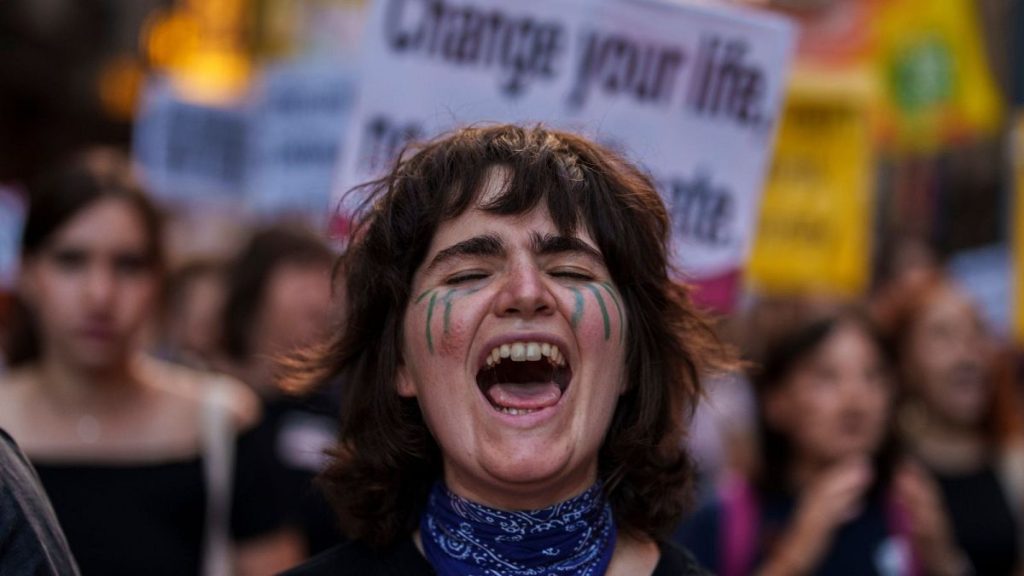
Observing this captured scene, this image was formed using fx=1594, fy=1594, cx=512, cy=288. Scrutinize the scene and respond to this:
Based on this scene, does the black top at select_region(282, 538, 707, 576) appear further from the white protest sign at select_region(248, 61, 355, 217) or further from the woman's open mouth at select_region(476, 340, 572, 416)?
the white protest sign at select_region(248, 61, 355, 217)

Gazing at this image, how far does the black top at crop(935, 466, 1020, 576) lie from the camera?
544cm

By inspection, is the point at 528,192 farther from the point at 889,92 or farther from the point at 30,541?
the point at 889,92

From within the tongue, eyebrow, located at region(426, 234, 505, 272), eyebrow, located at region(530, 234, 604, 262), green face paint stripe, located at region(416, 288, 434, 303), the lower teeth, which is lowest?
the lower teeth

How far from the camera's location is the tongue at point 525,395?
2.53 metres

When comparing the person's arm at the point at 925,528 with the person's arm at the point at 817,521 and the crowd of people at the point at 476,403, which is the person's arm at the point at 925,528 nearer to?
the crowd of people at the point at 476,403

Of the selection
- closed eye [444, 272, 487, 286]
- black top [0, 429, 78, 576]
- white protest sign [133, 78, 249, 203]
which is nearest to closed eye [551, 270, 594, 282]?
closed eye [444, 272, 487, 286]

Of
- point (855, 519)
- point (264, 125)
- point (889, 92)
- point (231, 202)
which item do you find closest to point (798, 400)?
point (855, 519)

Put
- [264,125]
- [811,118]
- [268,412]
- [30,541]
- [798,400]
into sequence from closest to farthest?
[30,541] → [798,400] → [268,412] → [811,118] → [264,125]

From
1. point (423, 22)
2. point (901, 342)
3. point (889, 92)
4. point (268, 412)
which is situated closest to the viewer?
point (423, 22)

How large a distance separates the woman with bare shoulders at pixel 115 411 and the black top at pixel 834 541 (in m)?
1.12

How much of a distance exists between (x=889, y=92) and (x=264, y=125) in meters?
4.00

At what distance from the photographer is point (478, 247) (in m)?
2.56

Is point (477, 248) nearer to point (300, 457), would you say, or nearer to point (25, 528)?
point (25, 528)

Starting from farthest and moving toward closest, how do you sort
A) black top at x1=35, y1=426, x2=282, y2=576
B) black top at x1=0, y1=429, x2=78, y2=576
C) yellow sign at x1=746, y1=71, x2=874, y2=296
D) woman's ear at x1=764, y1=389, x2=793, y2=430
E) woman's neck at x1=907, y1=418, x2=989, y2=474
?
yellow sign at x1=746, y1=71, x2=874, y2=296 < woman's neck at x1=907, y1=418, x2=989, y2=474 < woman's ear at x1=764, y1=389, x2=793, y2=430 < black top at x1=35, y1=426, x2=282, y2=576 < black top at x1=0, y1=429, x2=78, y2=576
